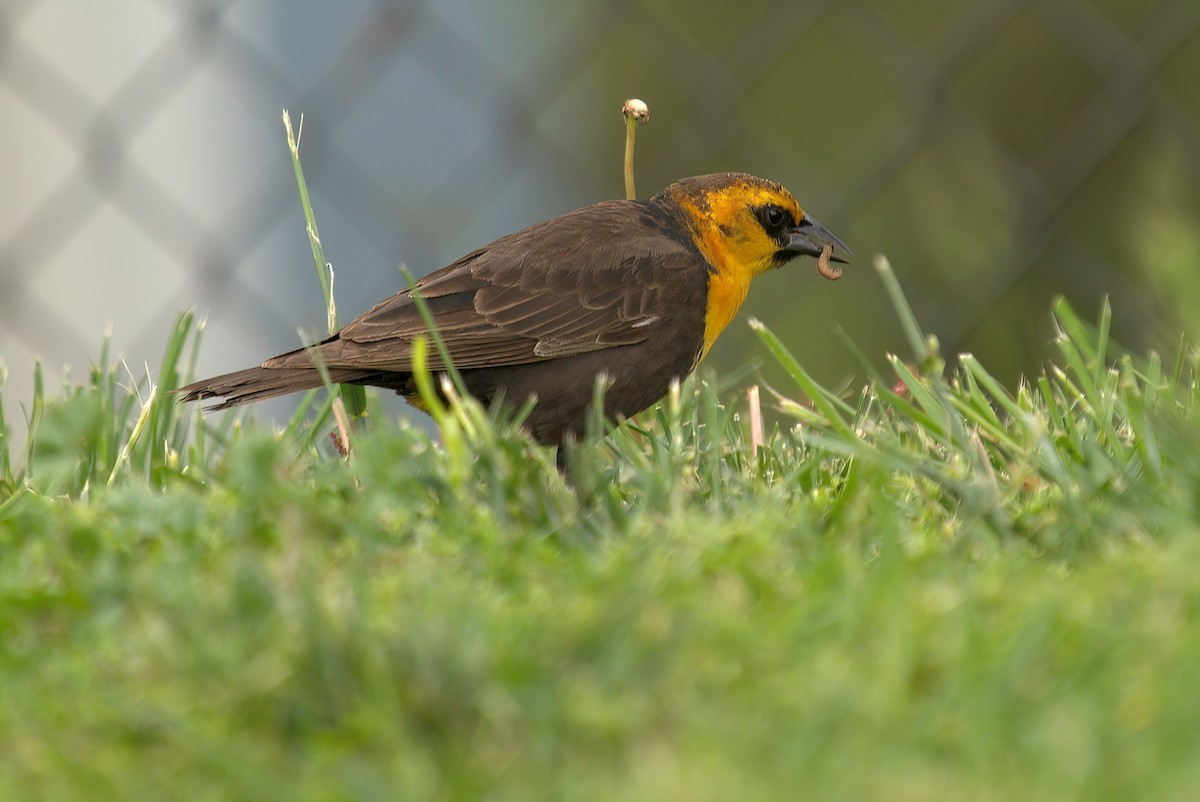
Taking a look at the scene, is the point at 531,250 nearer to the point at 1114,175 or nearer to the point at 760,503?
the point at 760,503

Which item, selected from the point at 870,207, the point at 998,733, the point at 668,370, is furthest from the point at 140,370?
the point at 998,733

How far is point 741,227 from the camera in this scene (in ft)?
14.8

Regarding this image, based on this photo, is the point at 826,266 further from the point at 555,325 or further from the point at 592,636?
the point at 592,636

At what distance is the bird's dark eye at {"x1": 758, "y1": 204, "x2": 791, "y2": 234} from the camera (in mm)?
4527

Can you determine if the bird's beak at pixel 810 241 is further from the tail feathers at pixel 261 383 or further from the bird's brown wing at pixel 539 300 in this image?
the tail feathers at pixel 261 383

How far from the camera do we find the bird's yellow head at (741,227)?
4.43 meters

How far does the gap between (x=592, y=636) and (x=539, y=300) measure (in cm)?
233

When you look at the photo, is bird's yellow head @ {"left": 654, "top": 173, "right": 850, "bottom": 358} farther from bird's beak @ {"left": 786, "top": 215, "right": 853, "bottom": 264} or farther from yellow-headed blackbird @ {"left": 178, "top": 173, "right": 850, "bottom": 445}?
yellow-headed blackbird @ {"left": 178, "top": 173, "right": 850, "bottom": 445}

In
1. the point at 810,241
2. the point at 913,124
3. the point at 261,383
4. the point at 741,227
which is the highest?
the point at 913,124

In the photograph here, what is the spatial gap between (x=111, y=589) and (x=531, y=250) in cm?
232

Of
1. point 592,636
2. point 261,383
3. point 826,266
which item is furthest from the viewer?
point 826,266

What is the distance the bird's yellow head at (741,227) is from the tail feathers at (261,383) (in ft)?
4.05

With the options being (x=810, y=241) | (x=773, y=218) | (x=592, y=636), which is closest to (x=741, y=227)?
(x=773, y=218)

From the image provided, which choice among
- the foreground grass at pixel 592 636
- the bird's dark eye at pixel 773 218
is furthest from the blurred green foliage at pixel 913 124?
the foreground grass at pixel 592 636
